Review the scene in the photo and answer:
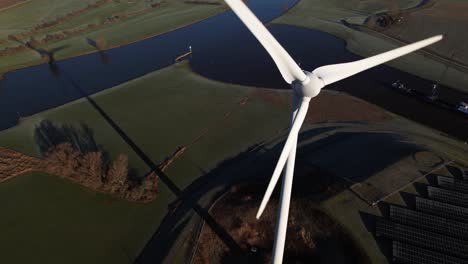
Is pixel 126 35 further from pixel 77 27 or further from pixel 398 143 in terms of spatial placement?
pixel 398 143

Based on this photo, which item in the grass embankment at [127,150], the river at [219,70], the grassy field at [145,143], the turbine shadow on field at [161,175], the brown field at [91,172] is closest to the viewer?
the turbine shadow on field at [161,175]

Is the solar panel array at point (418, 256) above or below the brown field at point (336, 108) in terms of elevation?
below

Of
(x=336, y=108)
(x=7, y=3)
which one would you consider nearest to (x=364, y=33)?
(x=336, y=108)

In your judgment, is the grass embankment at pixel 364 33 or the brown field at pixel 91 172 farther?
the grass embankment at pixel 364 33

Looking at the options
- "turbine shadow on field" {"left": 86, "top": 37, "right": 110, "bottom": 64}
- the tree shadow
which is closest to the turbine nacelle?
the tree shadow

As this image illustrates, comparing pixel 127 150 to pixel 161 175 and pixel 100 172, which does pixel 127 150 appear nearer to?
pixel 100 172

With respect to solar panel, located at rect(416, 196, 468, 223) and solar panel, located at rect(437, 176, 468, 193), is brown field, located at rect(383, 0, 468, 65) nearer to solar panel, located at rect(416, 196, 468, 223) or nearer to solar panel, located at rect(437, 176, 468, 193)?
solar panel, located at rect(437, 176, 468, 193)

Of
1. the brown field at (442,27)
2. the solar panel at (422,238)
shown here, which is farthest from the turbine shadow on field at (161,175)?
the brown field at (442,27)

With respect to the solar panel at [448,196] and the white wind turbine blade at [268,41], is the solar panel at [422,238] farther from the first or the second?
the white wind turbine blade at [268,41]
